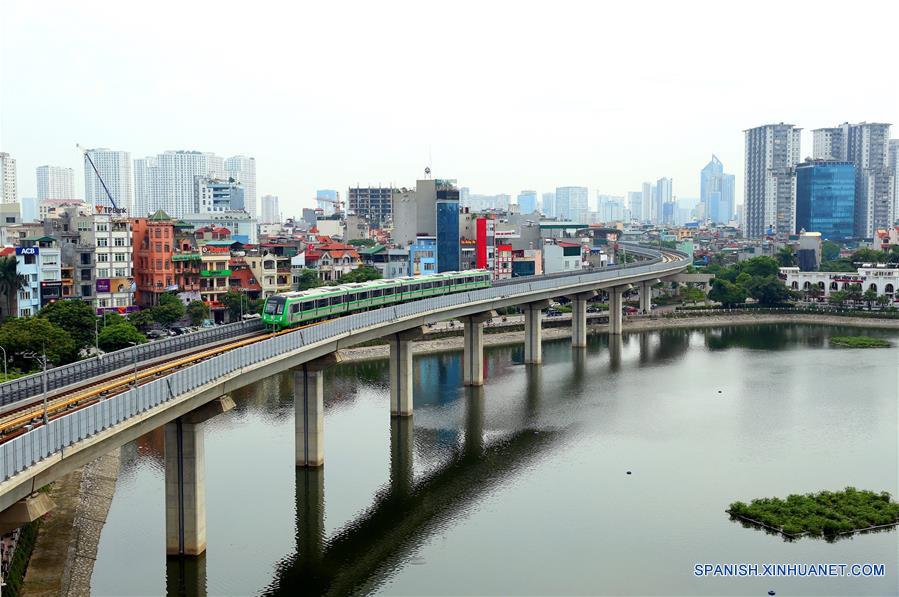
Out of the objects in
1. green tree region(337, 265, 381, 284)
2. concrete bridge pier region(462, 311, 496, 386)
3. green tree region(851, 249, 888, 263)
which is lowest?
concrete bridge pier region(462, 311, 496, 386)

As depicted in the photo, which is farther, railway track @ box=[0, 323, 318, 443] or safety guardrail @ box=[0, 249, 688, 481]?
railway track @ box=[0, 323, 318, 443]

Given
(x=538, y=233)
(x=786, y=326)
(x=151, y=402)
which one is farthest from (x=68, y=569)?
(x=538, y=233)

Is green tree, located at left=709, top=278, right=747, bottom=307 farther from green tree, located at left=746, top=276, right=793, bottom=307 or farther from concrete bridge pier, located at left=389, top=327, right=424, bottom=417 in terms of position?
concrete bridge pier, located at left=389, top=327, right=424, bottom=417

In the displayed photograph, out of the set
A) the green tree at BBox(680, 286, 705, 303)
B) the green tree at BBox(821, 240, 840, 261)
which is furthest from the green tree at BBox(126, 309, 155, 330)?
the green tree at BBox(821, 240, 840, 261)

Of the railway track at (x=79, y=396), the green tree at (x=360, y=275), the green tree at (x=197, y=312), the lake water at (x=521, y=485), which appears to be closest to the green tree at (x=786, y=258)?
the green tree at (x=360, y=275)

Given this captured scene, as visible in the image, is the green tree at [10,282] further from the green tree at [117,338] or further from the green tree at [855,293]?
the green tree at [855,293]

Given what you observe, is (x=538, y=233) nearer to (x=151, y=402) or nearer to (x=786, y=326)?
(x=786, y=326)
